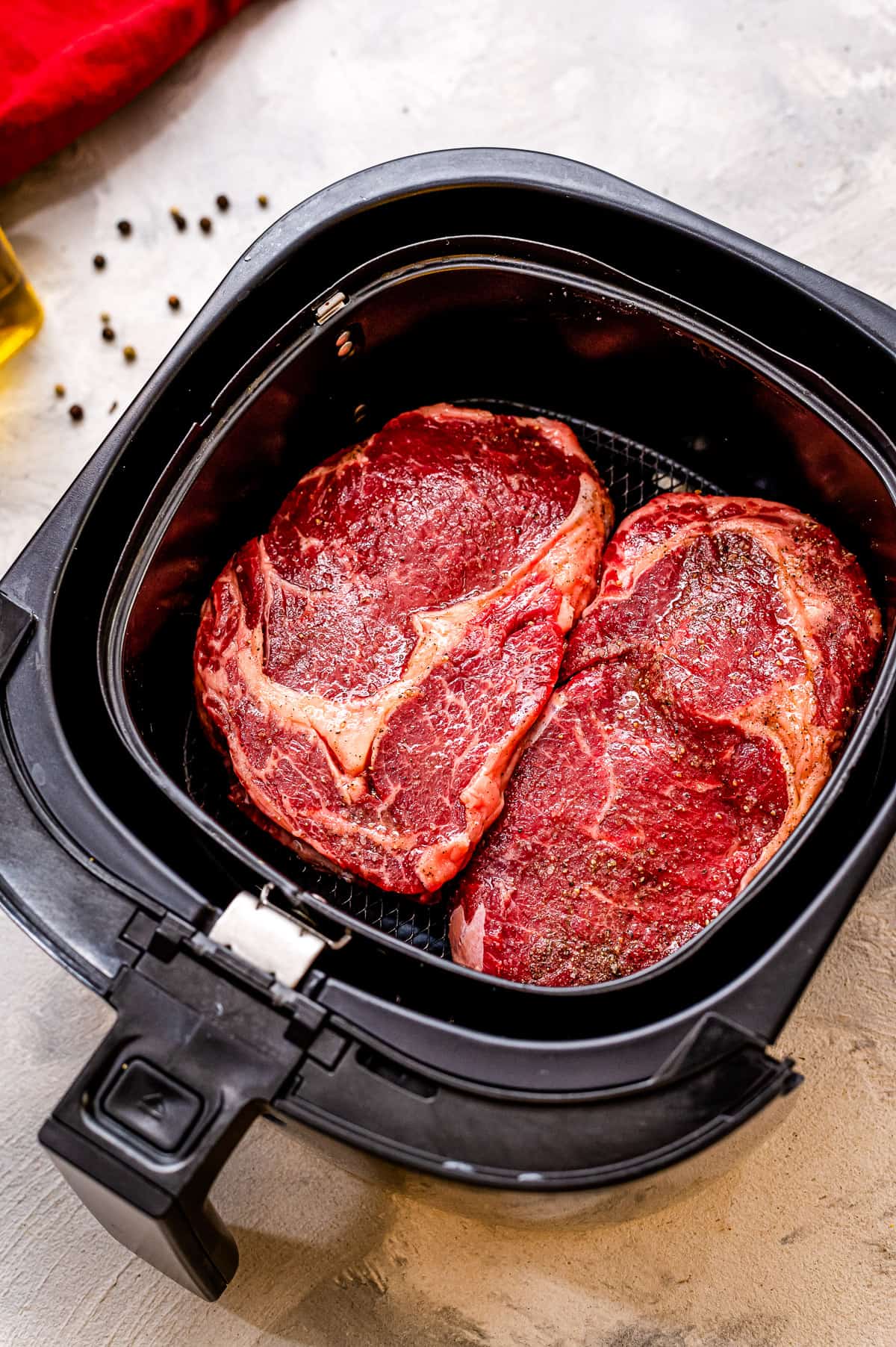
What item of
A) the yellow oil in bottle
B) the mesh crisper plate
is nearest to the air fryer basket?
the mesh crisper plate

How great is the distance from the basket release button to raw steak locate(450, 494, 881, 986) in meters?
0.52

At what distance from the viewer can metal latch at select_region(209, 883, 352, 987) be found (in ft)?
4.29

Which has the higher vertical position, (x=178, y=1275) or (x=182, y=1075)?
(x=182, y=1075)

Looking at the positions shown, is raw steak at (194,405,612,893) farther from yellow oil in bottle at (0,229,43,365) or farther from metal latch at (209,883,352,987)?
yellow oil in bottle at (0,229,43,365)

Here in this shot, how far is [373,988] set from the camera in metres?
1.47

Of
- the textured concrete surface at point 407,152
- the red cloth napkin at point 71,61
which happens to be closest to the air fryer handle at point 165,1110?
the textured concrete surface at point 407,152

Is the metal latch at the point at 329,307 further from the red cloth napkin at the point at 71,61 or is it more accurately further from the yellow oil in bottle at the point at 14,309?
the red cloth napkin at the point at 71,61

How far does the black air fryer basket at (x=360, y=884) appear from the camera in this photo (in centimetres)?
125

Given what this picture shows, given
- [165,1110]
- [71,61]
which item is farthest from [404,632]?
[71,61]

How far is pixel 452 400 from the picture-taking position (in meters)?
1.96

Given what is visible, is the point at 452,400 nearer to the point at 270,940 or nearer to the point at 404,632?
the point at 404,632

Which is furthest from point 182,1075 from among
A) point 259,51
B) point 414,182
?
point 259,51

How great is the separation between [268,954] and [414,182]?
3.62ft

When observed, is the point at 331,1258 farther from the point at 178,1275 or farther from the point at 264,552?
the point at 264,552
